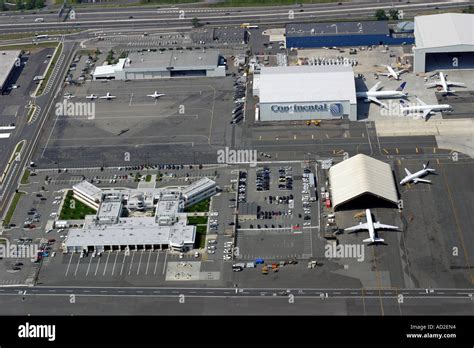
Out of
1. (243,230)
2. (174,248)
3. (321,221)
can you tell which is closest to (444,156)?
(321,221)

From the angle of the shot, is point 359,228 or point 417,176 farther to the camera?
point 417,176

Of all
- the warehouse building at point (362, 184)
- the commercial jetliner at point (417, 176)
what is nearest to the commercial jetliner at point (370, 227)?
the warehouse building at point (362, 184)

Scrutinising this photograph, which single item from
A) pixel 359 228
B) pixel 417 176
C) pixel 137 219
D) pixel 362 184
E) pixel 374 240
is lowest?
pixel 374 240

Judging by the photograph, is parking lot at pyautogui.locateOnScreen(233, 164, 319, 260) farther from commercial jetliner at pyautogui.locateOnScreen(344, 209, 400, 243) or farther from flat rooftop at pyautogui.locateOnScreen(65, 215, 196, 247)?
flat rooftop at pyautogui.locateOnScreen(65, 215, 196, 247)

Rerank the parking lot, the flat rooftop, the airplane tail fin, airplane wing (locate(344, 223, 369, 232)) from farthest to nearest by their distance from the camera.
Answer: airplane wing (locate(344, 223, 369, 232)) → the flat rooftop → the parking lot → the airplane tail fin

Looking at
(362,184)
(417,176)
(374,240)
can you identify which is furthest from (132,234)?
(417,176)

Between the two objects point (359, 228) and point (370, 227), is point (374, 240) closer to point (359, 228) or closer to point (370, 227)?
point (370, 227)

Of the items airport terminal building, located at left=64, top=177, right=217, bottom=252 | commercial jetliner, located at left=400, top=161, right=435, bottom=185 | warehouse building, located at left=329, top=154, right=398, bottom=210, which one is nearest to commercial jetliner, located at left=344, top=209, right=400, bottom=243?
warehouse building, located at left=329, top=154, right=398, bottom=210

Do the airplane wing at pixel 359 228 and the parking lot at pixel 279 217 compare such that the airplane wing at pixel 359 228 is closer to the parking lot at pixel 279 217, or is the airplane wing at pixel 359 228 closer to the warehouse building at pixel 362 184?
the parking lot at pixel 279 217

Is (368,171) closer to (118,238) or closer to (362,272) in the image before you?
(362,272)
